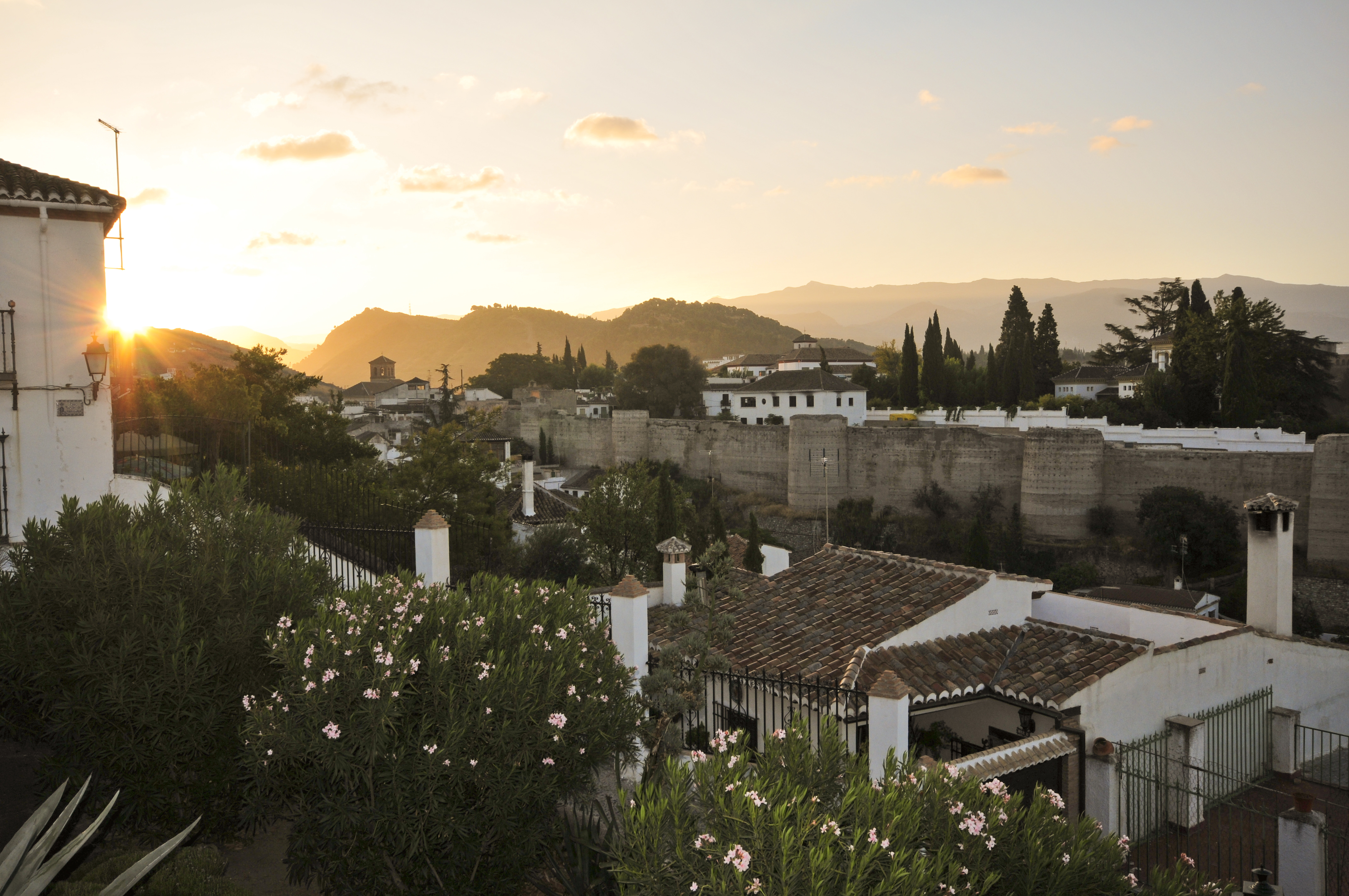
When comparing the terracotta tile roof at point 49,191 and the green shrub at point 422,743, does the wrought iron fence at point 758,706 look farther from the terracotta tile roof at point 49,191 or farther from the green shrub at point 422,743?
the terracotta tile roof at point 49,191

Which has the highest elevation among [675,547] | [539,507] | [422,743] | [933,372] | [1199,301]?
[1199,301]

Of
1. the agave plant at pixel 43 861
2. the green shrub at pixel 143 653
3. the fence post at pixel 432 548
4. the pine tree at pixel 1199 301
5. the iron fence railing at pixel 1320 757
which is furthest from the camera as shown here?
the pine tree at pixel 1199 301

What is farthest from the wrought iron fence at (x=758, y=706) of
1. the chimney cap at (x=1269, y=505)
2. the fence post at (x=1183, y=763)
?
the chimney cap at (x=1269, y=505)

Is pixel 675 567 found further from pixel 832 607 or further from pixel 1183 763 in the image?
pixel 1183 763

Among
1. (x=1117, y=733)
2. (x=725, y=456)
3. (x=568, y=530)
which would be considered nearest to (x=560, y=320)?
(x=725, y=456)

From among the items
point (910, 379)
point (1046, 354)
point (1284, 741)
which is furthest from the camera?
point (910, 379)

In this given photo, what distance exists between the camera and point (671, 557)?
917cm

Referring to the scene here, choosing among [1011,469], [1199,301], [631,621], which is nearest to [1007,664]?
[631,621]

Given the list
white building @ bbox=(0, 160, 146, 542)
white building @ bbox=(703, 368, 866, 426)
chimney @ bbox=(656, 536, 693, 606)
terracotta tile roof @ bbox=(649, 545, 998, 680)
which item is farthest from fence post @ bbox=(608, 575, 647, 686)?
white building @ bbox=(703, 368, 866, 426)

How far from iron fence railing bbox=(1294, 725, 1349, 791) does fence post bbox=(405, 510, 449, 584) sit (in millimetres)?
7589

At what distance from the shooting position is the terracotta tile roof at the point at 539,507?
2247 cm

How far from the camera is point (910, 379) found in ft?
166

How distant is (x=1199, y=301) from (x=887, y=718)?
45.6m

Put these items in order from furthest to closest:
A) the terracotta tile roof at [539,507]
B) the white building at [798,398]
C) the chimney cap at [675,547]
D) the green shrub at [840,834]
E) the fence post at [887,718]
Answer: the white building at [798,398] → the terracotta tile roof at [539,507] → the chimney cap at [675,547] → the fence post at [887,718] → the green shrub at [840,834]
